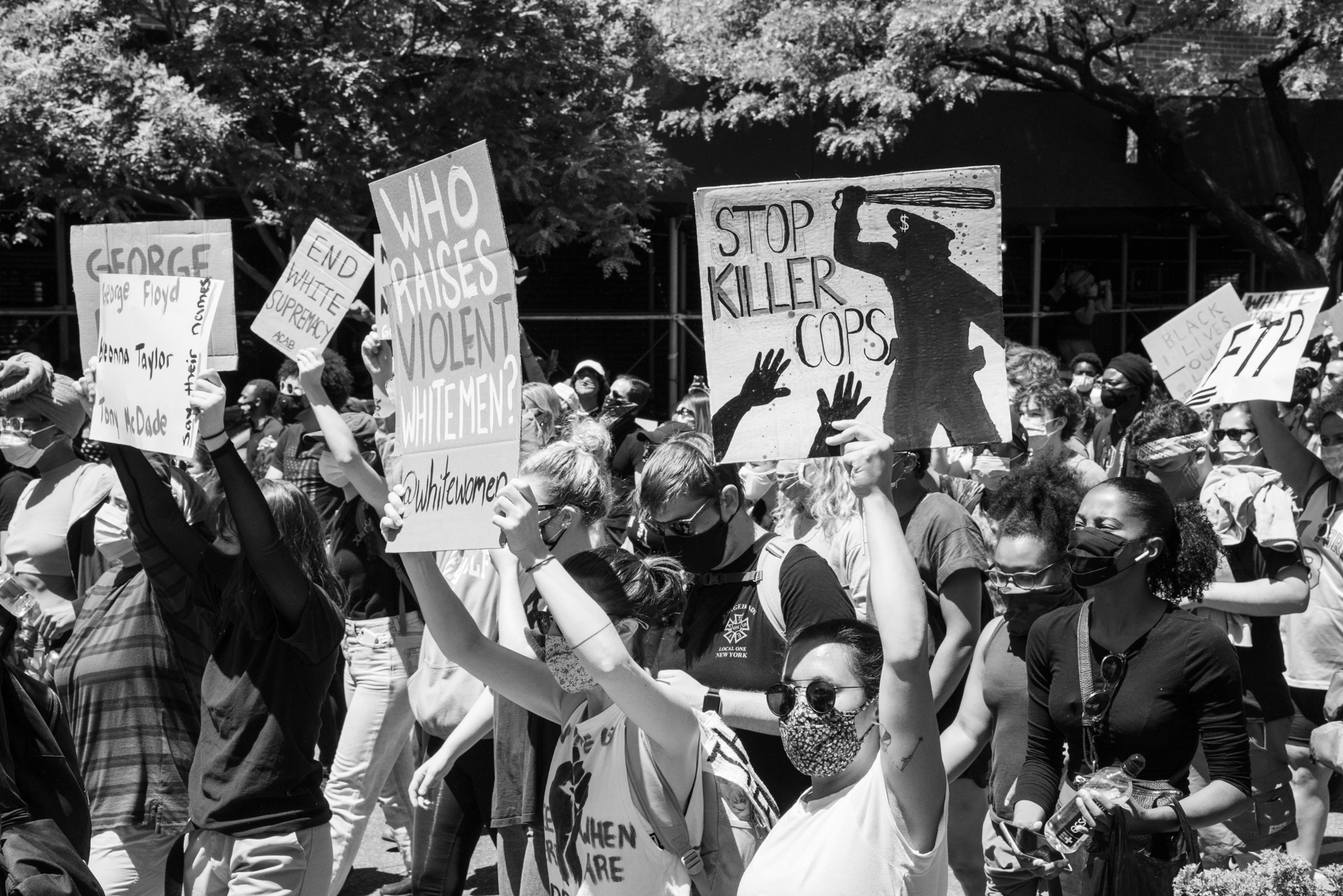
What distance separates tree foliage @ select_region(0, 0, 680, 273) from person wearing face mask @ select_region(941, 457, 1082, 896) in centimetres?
841

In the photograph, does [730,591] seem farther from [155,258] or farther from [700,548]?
[155,258]

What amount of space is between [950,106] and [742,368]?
14028mm

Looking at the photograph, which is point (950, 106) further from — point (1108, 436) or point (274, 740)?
point (274, 740)

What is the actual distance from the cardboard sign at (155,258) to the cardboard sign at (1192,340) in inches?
190

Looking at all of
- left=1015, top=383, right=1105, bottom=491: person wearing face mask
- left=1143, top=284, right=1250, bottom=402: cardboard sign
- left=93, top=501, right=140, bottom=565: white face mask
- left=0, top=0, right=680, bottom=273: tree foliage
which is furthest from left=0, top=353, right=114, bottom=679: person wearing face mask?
left=0, top=0, right=680, bottom=273: tree foliage

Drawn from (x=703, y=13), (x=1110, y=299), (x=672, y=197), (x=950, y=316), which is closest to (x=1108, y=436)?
(x=950, y=316)

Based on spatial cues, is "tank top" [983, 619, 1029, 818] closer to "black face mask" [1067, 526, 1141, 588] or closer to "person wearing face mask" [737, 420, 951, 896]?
"black face mask" [1067, 526, 1141, 588]

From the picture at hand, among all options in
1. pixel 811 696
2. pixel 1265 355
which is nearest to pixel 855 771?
pixel 811 696

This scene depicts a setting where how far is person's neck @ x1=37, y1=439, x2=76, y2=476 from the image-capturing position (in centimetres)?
568

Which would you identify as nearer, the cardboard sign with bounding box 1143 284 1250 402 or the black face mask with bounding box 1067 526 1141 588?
the black face mask with bounding box 1067 526 1141 588

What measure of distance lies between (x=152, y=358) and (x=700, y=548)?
167 cm

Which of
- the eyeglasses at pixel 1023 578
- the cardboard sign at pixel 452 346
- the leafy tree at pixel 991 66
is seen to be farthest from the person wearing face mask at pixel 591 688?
the leafy tree at pixel 991 66

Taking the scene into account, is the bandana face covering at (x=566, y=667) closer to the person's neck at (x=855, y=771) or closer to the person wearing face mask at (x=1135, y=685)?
the person's neck at (x=855, y=771)

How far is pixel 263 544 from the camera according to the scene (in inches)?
147
